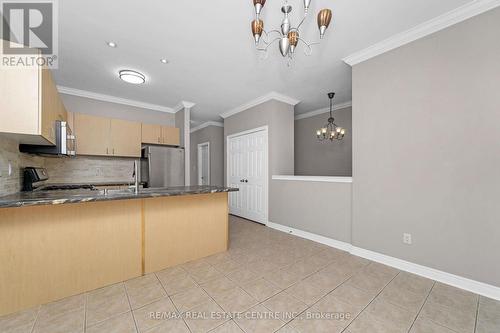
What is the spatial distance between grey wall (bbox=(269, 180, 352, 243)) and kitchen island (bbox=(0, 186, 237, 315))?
1692 mm

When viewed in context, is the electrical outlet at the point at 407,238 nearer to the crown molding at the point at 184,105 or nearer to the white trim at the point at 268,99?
the white trim at the point at 268,99

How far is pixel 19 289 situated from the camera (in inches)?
62.3

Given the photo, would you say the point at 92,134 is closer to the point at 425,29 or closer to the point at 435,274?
the point at 425,29

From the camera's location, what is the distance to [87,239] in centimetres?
Answer: 185

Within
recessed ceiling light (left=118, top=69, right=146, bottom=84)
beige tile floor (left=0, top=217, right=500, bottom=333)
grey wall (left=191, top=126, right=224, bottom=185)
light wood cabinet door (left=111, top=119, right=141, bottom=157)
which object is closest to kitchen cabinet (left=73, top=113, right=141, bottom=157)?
light wood cabinet door (left=111, top=119, right=141, bottom=157)

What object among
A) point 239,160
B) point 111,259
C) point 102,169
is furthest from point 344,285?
point 102,169

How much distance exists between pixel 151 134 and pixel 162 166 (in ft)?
2.54

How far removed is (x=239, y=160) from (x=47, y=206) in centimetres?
354

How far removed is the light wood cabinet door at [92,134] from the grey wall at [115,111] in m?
0.41

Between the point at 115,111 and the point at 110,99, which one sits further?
the point at 115,111

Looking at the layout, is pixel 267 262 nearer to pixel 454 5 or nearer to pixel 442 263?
pixel 442 263

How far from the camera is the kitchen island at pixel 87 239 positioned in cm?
156

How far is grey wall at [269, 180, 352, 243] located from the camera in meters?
2.87

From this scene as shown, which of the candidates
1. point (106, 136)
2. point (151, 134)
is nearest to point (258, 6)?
point (151, 134)
